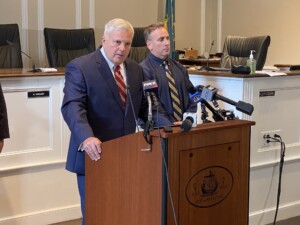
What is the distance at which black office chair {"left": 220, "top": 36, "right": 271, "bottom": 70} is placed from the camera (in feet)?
15.4

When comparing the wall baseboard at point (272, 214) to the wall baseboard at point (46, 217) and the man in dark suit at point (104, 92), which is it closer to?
the wall baseboard at point (46, 217)

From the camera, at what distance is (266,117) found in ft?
11.6

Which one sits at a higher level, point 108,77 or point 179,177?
point 108,77

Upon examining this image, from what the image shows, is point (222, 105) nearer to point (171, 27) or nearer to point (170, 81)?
point (170, 81)

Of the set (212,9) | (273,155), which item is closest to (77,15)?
(212,9)

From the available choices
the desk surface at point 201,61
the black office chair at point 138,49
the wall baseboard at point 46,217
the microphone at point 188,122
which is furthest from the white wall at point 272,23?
the microphone at point 188,122

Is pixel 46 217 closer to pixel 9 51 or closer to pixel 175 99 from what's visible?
pixel 175 99

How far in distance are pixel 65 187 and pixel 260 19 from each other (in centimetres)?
503

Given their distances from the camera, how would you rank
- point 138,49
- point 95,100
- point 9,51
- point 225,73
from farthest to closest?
point 138,49 → point 9,51 → point 225,73 → point 95,100

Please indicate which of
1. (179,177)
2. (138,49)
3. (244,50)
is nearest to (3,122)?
(179,177)

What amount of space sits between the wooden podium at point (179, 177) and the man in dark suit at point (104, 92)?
31cm

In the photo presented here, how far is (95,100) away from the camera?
2.33m

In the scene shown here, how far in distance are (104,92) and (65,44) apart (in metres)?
3.53

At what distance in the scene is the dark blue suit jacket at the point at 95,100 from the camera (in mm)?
2300
